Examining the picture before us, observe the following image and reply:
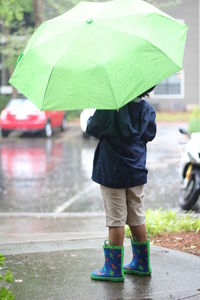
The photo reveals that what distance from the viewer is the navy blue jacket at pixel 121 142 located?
16.0ft

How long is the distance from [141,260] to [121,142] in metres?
0.95

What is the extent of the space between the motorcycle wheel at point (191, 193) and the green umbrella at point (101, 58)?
4.95m

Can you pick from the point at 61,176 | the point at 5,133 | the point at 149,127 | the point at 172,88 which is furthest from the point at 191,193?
the point at 172,88

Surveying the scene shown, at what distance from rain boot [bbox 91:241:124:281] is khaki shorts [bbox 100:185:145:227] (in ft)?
0.62

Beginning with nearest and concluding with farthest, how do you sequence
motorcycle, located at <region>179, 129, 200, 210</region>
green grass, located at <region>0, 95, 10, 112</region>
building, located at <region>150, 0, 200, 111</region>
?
motorcycle, located at <region>179, 129, 200, 210</region>
green grass, located at <region>0, 95, 10, 112</region>
building, located at <region>150, 0, 200, 111</region>

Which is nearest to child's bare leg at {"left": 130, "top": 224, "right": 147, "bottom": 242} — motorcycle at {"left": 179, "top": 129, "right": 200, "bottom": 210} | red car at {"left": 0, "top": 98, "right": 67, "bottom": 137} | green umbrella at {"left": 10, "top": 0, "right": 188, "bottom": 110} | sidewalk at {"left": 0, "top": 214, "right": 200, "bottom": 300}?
sidewalk at {"left": 0, "top": 214, "right": 200, "bottom": 300}

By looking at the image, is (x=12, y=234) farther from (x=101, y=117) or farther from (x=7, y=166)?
(x=7, y=166)

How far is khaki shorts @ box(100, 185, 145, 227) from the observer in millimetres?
4984

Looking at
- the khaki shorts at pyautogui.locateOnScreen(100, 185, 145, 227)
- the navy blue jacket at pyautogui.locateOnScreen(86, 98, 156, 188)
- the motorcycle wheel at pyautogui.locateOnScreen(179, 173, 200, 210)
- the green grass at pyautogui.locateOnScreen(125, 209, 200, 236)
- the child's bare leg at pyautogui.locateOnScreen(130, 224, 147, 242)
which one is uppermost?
the navy blue jacket at pyautogui.locateOnScreen(86, 98, 156, 188)

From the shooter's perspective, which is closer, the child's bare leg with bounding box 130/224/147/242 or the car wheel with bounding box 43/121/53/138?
the child's bare leg with bounding box 130/224/147/242

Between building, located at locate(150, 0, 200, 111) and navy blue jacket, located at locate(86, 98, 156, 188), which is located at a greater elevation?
navy blue jacket, located at locate(86, 98, 156, 188)

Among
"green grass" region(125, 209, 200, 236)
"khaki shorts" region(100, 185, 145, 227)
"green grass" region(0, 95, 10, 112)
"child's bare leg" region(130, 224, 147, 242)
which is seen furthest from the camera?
"green grass" region(0, 95, 10, 112)

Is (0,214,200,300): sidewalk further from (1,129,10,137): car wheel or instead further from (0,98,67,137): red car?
(1,129,10,137): car wheel

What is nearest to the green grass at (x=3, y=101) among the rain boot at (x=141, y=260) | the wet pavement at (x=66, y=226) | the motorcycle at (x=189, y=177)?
the wet pavement at (x=66, y=226)
